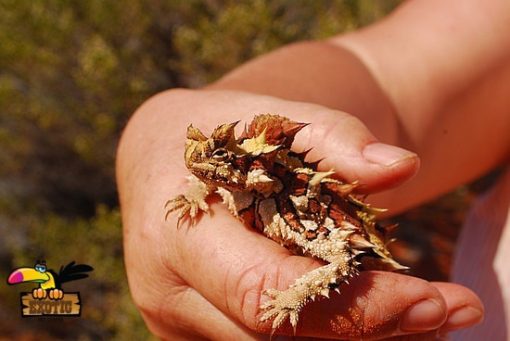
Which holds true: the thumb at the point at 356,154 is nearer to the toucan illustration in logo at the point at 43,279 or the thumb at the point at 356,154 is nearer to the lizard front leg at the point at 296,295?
the lizard front leg at the point at 296,295

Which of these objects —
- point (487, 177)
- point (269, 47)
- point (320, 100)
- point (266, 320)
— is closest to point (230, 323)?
point (266, 320)

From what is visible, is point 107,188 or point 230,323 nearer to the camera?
point 230,323

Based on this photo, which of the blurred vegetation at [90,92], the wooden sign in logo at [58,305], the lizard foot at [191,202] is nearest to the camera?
the lizard foot at [191,202]

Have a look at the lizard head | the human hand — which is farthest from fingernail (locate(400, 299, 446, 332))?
the lizard head

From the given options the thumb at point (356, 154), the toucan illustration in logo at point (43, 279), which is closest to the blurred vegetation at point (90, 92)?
the toucan illustration in logo at point (43, 279)

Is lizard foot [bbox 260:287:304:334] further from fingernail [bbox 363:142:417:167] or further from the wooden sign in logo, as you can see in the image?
the wooden sign in logo

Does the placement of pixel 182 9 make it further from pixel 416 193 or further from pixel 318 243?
pixel 318 243

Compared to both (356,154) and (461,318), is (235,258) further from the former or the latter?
(461,318)
